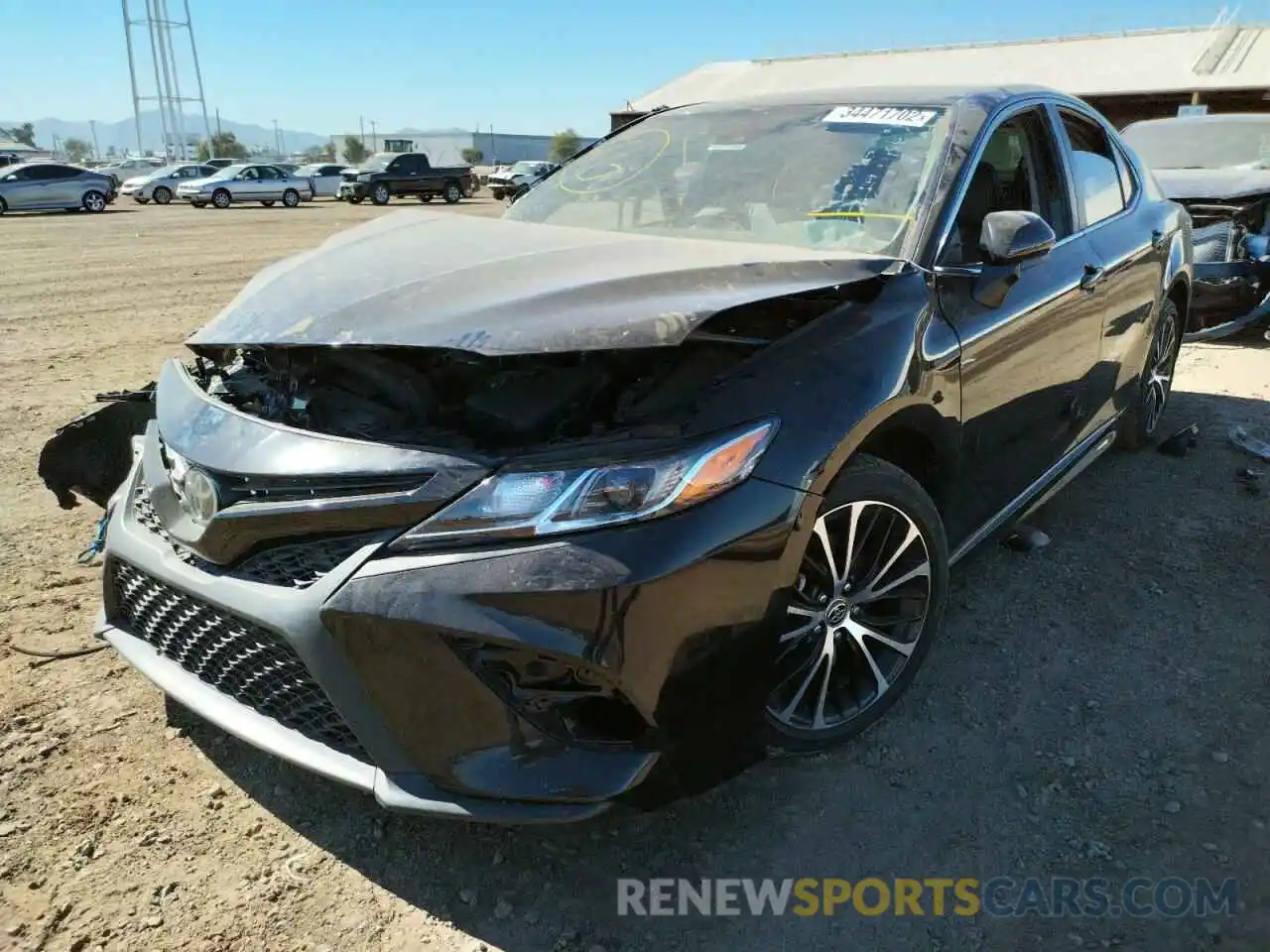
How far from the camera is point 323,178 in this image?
114ft

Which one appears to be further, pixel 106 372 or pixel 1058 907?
pixel 106 372

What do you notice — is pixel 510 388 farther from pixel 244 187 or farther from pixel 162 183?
pixel 162 183

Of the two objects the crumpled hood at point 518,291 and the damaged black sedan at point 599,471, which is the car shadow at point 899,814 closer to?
the damaged black sedan at point 599,471

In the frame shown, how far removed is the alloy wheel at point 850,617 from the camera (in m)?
2.29

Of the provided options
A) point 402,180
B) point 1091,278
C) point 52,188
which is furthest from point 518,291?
point 402,180

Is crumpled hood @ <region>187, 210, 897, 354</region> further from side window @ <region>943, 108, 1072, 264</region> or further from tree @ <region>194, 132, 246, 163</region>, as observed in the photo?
tree @ <region>194, 132, 246, 163</region>

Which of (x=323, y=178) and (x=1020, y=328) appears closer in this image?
(x=1020, y=328)

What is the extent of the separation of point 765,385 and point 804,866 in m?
1.15

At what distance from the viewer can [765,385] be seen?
2.13 metres

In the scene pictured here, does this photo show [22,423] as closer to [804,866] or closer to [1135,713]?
[804,866]

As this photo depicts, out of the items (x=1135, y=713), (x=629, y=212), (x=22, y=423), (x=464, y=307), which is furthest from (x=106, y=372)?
(x=1135, y=713)

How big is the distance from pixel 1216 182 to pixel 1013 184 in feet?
19.3

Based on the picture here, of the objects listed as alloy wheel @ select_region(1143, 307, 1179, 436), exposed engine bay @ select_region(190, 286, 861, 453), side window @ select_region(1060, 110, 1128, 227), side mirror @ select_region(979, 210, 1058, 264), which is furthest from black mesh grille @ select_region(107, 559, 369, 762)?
alloy wheel @ select_region(1143, 307, 1179, 436)

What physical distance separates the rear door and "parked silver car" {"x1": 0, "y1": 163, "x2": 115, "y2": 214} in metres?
28.9
